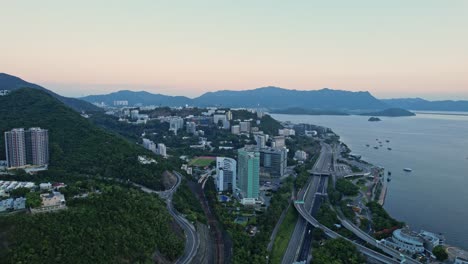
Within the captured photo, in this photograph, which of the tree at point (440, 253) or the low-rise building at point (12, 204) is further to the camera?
the tree at point (440, 253)

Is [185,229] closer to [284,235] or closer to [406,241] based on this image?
[284,235]

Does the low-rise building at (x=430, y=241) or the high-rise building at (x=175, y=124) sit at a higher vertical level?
the high-rise building at (x=175, y=124)

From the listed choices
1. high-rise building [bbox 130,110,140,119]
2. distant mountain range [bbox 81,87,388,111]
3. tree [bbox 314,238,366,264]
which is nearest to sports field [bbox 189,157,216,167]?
tree [bbox 314,238,366,264]

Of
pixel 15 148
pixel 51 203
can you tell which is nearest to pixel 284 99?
pixel 15 148

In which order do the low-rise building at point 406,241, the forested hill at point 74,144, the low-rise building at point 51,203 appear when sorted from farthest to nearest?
1. the forested hill at point 74,144
2. the low-rise building at point 406,241
3. the low-rise building at point 51,203

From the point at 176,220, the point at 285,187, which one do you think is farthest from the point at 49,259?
the point at 285,187

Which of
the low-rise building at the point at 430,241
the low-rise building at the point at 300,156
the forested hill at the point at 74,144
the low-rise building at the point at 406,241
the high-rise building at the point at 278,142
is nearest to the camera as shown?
the low-rise building at the point at 406,241

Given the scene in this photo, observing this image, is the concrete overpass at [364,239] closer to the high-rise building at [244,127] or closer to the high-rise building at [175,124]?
the high-rise building at [244,127]

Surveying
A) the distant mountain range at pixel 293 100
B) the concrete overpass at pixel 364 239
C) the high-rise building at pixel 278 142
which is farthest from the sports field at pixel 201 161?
the distant mountain range at pixel 293 100
